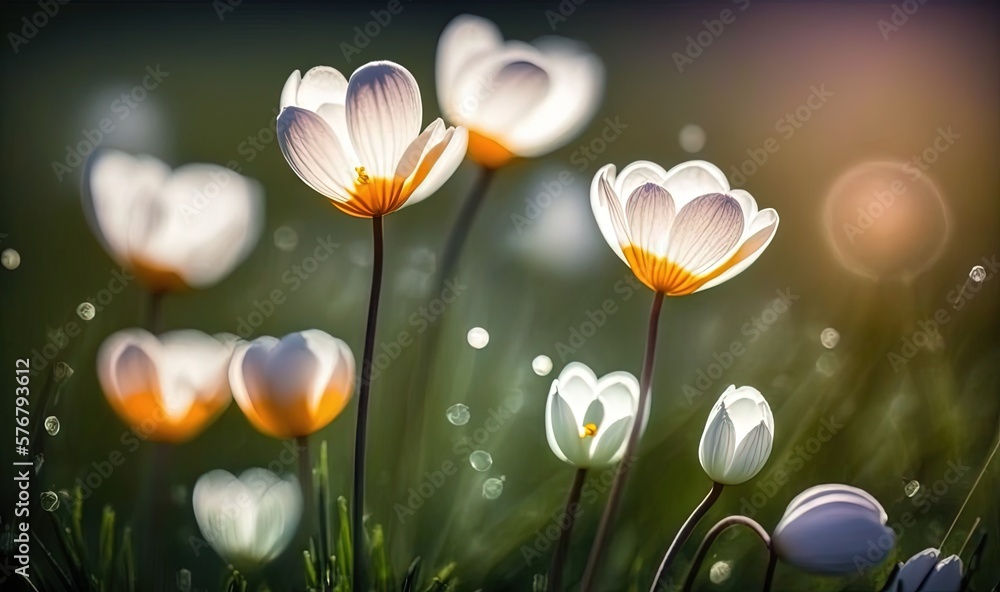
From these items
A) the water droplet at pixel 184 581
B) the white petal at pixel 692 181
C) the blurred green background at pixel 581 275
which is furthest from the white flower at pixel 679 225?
the water droplet at pixel 184 581

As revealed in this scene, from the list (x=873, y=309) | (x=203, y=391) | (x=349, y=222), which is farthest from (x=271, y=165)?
(x=873, y=309)

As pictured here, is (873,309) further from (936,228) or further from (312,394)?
(312,394)

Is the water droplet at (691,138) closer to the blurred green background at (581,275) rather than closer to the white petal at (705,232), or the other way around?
the blurred green background at (581,275)

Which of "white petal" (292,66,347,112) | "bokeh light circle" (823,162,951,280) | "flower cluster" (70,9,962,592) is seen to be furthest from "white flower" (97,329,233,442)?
"bokeh light circle" (823,162,951,280)

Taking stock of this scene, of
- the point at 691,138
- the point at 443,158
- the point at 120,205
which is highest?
the point at 691,138

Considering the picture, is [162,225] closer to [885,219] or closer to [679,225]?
[679,225]

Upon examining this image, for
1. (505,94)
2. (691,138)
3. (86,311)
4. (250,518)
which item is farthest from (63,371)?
(691,138)
